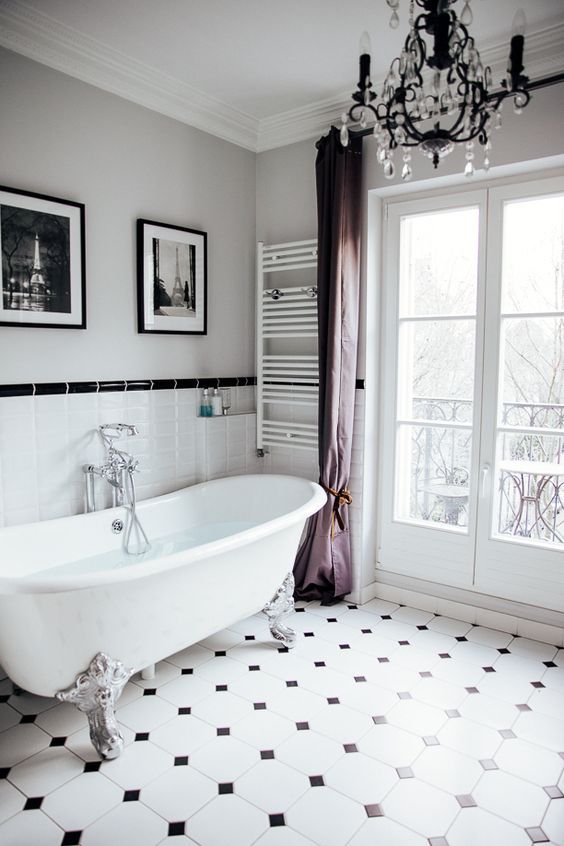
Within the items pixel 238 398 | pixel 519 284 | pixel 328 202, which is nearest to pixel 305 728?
pixel 238 398

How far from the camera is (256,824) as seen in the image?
2.00 meters

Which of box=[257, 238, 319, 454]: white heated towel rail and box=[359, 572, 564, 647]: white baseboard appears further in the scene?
box=[257, 238, 319, 454]: white heated towel rail

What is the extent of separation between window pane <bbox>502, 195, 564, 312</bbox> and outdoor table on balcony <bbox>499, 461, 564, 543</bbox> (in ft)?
2.67

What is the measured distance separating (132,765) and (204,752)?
10.4 inches

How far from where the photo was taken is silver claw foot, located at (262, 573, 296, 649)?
3.14m

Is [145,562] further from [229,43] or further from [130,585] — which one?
[229,43]

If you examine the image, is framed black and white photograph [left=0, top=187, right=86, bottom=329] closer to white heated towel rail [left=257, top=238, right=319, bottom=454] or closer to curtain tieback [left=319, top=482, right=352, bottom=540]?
white heated towel rail [left=257, top=238, right=319, bottom=454]

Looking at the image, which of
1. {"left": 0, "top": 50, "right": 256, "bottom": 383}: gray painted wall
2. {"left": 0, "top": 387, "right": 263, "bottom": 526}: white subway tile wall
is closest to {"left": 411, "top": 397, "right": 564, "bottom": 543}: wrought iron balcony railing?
{"left": 0, "top": 387, "right": 263, "bottom": 526}: white subway tile wall

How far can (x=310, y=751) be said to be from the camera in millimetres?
2369

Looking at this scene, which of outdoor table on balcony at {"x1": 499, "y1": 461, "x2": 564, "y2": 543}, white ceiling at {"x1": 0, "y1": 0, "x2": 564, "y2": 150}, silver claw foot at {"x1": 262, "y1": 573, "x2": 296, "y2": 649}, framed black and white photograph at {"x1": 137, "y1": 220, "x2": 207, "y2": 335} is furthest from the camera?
framed black and white photograph at {"x1": 137, "y1": 220, "x2": 207, "y2": 335}

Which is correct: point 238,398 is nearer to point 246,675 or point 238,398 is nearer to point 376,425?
point 376,425

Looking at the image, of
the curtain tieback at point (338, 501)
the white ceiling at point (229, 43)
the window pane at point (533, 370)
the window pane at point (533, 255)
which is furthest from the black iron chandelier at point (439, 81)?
the curtain tieback at point (338, 501)

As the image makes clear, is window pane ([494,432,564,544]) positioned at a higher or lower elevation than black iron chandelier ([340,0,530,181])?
lower

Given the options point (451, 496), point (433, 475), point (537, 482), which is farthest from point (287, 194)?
point (537, 482)
